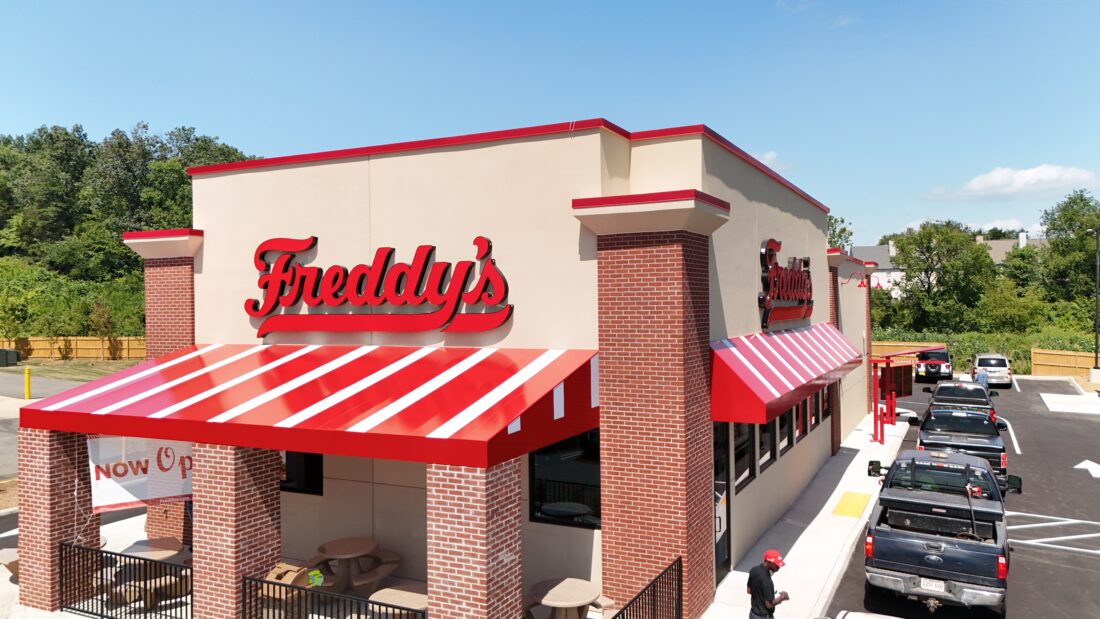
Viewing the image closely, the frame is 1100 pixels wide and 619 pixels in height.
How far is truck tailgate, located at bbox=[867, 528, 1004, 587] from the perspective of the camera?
10.9 metres

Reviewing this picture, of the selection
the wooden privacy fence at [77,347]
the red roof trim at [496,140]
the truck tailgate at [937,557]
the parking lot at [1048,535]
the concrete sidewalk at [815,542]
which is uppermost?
the red roof trim at [496,140]

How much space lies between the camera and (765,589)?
31.9ft

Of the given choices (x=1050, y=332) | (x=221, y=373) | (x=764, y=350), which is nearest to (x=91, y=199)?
(x=221, y=373)

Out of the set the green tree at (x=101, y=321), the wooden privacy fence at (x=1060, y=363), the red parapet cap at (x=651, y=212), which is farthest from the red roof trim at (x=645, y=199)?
the green tree at (x=101, y=321)

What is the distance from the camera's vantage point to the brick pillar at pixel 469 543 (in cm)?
899

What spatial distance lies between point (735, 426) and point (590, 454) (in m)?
3.69

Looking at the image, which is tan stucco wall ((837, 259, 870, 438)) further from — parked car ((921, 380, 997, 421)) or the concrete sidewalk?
the concrete sidewalk

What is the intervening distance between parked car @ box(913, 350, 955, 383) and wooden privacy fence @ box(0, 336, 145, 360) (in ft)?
181

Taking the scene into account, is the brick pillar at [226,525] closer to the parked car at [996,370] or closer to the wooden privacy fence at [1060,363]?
the parked car at [996,370]

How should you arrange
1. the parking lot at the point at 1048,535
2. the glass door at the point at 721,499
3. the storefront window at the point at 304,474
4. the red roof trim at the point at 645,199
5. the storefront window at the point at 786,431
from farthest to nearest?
1. the storefront window at the point at 786,431
2. the storefront window at the point at 304,474
3. the glass door at the point at 721,499
4. the parking lot at the point at 1048,535
5. the red roof trim at the point at 645,199

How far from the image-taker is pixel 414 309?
→ 1338 centimetres

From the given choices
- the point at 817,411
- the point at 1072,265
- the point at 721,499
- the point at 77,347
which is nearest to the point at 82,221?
the point at 77,347

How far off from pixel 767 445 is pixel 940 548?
544cm

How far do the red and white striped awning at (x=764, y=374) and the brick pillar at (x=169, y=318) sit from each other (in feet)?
37.0
